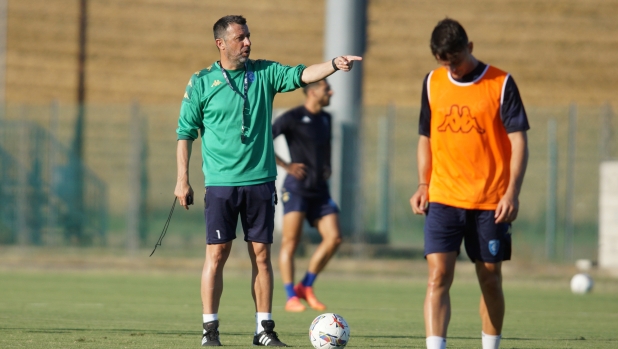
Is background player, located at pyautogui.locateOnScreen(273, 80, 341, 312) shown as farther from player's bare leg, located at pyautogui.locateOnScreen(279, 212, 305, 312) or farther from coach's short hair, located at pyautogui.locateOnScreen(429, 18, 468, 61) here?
coach's short hair, located at pyautogui.locateOnScreen(429, 18, 468, 61)

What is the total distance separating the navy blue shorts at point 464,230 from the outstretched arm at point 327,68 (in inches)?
50.9

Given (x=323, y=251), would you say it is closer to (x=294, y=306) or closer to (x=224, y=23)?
(x=294, y=306)

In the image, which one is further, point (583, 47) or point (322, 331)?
point (583, 47)

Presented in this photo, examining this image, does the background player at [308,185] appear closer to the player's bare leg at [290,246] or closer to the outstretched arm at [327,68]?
the player's bare leg at [290,246]

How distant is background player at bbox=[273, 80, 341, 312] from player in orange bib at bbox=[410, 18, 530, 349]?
495cm

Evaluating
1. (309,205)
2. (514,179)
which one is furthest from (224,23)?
(309,205)

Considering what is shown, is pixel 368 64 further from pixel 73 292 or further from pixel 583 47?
pixel 73 292

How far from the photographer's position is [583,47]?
2814cm

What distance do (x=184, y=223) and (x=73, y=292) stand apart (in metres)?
8.41

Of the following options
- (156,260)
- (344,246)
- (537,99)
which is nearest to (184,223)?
(156,260)

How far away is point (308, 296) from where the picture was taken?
11461 millimetres

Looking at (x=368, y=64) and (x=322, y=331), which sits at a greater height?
(x=368, y=64)

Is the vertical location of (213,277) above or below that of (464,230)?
below

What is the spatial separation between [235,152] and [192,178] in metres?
13.9
